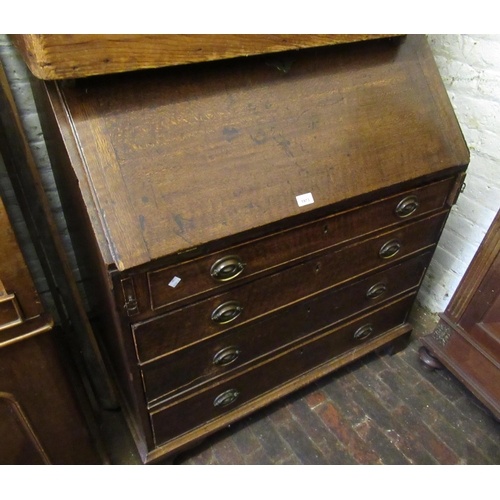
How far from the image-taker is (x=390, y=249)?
4.53 feet

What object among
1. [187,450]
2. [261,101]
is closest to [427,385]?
[187,450]

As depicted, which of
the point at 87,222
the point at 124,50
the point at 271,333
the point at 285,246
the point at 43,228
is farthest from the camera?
the point at 271,333

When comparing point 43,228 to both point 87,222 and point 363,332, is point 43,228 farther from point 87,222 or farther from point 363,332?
point 363,332

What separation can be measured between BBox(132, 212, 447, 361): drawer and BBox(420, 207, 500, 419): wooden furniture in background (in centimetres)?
21

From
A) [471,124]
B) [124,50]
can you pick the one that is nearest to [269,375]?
[124,50]

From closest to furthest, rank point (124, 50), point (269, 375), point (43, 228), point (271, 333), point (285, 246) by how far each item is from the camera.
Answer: point (124, 50)
point (285, 246)
point (43, 228)
point (271, 333)
point (269, 375)

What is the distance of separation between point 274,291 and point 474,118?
3.80 ft

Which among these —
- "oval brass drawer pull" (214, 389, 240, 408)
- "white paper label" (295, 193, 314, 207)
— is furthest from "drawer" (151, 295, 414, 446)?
"white paper label" (295, 193, 314, 207)

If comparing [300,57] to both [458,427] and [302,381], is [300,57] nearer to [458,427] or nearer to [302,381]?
[302,381]

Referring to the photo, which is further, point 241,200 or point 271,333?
point 271,333

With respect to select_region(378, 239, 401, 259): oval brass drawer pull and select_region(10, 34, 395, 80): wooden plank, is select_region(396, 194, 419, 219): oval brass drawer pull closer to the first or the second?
select_region(378, 239, 401, 259): oval brass drawer pull

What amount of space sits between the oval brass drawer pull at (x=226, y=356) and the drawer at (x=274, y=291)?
101 mm

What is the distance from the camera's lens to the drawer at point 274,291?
107 cm

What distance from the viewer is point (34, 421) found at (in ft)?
3.53
